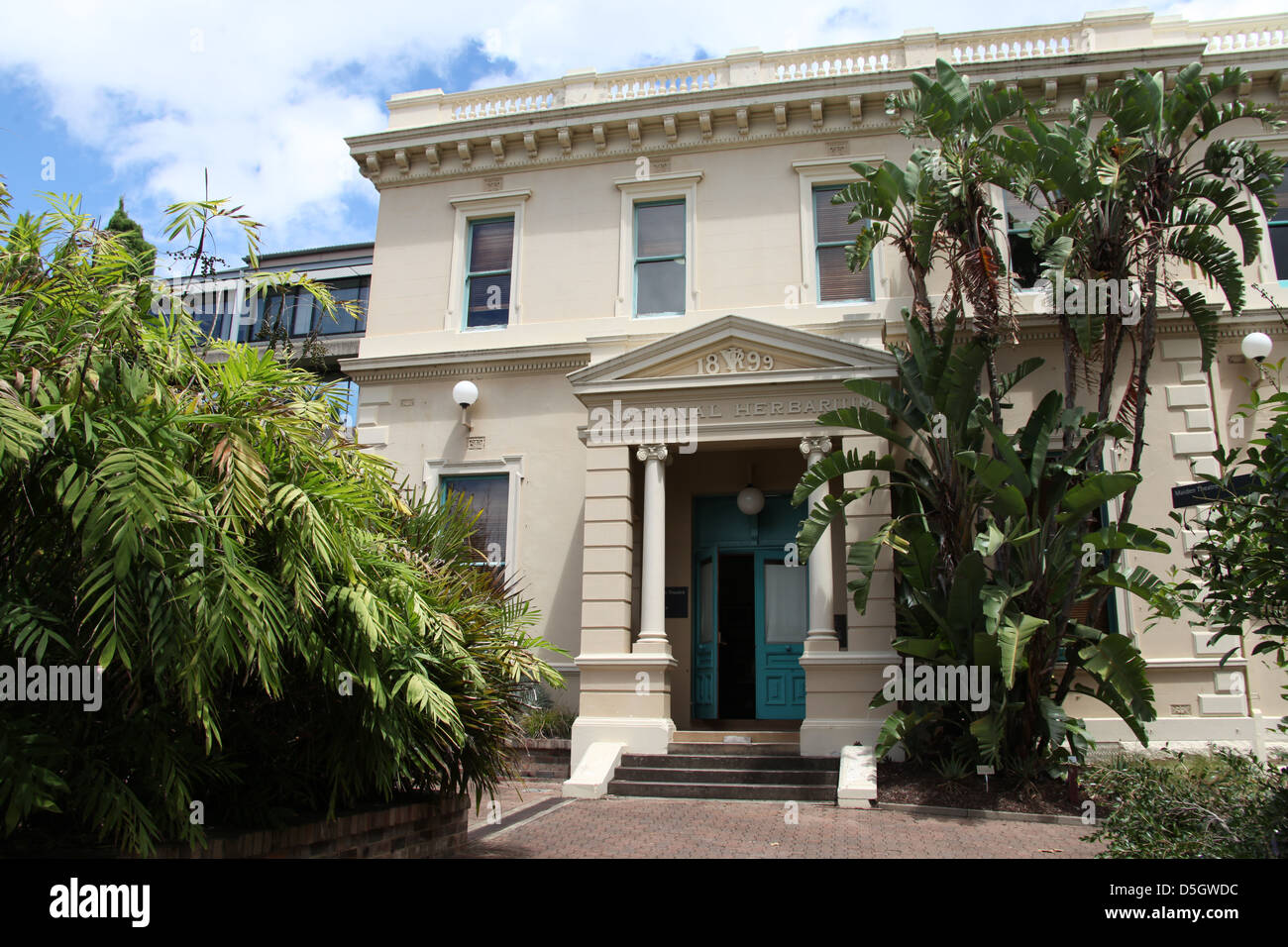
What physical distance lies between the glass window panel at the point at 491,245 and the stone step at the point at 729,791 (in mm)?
9398

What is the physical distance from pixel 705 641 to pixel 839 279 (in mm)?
6183

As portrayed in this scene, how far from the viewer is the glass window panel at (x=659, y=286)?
15406 mm

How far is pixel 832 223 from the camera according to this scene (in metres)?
15.1

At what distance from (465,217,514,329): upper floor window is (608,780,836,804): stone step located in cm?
845

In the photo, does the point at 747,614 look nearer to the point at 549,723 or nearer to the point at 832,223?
the point at 549,723

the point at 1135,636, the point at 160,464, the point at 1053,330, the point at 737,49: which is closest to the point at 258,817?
the point at 160,464

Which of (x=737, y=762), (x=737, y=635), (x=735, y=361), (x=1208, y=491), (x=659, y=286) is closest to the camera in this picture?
(x=1208, y=491)

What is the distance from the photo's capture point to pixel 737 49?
15.9 meters

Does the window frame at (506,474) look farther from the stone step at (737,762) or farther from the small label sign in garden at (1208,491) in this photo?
the small label sign in garden at (1208,491)

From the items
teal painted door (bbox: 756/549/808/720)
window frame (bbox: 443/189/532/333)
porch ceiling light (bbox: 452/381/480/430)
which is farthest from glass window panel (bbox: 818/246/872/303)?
porch ceiling light (bbox: 452/381/480/430)

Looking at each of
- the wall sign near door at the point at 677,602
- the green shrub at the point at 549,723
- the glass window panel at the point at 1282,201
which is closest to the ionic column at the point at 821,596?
the wall sign near door at the point at 677,602

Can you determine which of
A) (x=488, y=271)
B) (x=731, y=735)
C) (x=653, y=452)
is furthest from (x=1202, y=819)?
(x=488, y=271)
